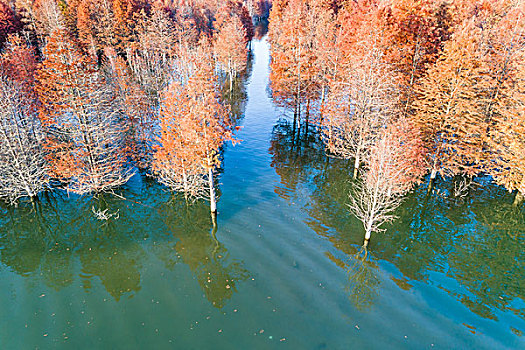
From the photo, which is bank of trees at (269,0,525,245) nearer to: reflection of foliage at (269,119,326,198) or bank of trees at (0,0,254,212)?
reflection of foliage at (269,119,326,198)

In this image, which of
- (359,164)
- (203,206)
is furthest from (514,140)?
(203,206)

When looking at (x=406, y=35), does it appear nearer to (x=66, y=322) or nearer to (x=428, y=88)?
(x=428, y=88)

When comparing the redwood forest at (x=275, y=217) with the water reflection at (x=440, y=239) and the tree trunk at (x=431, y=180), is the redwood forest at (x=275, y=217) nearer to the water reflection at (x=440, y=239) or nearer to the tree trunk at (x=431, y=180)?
the water reflection at (x=440, y=239)

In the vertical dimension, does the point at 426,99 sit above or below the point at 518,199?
above

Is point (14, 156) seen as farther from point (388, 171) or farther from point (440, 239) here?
point (440, 239)

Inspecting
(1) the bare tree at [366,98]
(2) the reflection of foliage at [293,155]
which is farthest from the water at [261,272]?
(1) the bare tree at [366,98]

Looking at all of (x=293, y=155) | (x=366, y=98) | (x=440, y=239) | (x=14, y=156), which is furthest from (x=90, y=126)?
(x=440, y=239)

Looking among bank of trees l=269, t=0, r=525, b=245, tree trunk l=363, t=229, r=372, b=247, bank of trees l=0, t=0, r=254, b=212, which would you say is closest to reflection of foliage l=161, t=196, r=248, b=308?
bank of trees l=0, t=0, r=254, b=212
